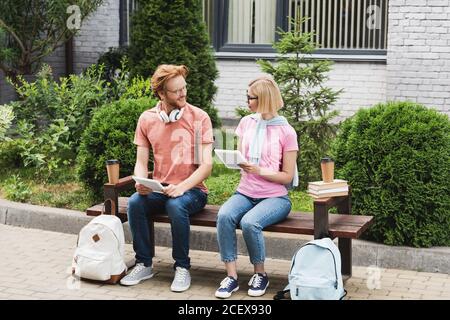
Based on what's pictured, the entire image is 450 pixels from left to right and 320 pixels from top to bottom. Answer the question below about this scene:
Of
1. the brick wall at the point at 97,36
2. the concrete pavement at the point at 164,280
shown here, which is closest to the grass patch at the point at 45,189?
the concrete pavement at the point at 164,280

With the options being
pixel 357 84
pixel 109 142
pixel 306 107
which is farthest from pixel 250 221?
pixel 357 84

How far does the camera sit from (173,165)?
6578 mm

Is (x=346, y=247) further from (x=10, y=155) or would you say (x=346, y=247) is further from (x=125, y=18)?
(x=125, y=18)

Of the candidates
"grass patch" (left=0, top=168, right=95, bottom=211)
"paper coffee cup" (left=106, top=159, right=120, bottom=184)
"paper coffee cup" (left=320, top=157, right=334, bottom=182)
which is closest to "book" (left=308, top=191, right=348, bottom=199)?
"paper coffee cup" (left=320, top=157, right=334, bottom=182)

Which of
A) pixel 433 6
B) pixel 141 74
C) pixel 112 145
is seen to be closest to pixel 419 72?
pixel 433 6

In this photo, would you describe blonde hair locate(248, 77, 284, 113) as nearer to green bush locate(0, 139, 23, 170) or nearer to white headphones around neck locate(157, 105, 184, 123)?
white headphones around neck locate(157, 105, 184, 123)

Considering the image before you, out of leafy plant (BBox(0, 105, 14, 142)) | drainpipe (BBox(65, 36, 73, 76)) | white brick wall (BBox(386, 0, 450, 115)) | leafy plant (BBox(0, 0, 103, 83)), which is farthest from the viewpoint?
drainpipe (BBox(65, 36, 73, 76))

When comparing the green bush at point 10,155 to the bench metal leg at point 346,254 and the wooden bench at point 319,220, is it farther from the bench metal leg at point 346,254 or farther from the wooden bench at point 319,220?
the bench metal leg at point 346,254

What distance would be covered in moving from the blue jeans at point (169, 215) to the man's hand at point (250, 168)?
1.65 feet

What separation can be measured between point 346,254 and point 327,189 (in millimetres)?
691

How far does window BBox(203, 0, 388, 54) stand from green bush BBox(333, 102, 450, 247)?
20.0ft

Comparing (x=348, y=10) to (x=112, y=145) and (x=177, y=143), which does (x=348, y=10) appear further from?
(x=177, y=143)

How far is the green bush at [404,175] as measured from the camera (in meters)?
6.76

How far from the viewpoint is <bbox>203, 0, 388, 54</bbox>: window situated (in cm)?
1339
